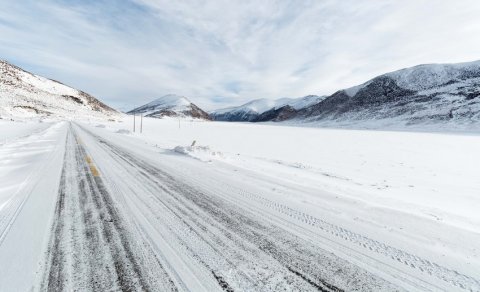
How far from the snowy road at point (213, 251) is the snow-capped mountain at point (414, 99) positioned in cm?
7792

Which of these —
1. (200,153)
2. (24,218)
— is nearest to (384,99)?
(200,153)

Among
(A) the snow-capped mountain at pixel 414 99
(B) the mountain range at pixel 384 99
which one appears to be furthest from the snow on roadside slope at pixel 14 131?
(A) the snow-capped mountain at pixel 414 99

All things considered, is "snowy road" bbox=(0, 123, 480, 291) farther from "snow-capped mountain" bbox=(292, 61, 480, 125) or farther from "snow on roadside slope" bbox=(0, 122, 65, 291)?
"snow-capped mountain" bbox=(292, 61, 480, 125)

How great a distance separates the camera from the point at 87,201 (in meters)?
5.32

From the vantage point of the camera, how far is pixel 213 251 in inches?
132

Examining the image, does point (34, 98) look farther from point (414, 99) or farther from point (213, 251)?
point (414, 99)

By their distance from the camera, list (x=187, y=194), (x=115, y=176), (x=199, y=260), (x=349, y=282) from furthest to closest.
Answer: (x=115, y=176) → (x=187, y=194) → (x=199, y=260) → (x=349, y=282)

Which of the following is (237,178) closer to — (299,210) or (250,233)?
(299,210)

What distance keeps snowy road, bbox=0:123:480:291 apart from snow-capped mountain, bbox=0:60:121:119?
91073 mm

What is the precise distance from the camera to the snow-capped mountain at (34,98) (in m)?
87.1

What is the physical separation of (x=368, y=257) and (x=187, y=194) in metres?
3.96

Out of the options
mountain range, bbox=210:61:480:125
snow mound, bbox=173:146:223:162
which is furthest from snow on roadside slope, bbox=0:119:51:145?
mountain range, bbox=210:61:480:125

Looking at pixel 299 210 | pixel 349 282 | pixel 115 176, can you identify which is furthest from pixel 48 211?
pixel 349 282

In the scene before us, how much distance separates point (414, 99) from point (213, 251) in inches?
4726
